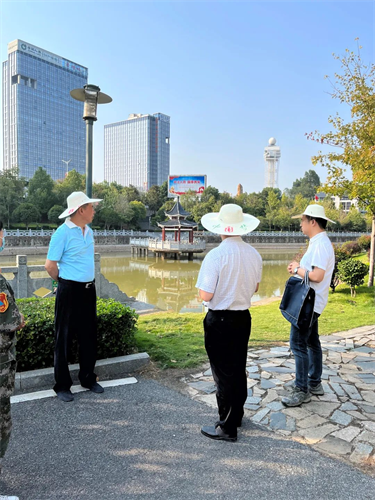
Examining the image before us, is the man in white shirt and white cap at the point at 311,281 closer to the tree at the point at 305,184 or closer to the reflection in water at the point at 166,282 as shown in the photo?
the reflection in water at the point at 166,282

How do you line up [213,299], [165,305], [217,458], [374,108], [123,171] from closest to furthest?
[217,458]
[213,299]
[374,108]
[165,305]
[123,171]

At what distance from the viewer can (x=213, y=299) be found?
2318mm

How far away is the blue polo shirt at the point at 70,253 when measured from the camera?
2.87 m

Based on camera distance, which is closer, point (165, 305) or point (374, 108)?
point (374, 108)

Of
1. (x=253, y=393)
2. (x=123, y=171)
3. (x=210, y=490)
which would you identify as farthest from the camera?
(x=123, y=171)

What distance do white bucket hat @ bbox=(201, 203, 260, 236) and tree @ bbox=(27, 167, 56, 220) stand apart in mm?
36778

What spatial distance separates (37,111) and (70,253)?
335 ft

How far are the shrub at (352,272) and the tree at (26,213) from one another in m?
32.0

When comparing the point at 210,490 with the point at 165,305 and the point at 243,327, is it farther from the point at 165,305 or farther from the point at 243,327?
the point at 165,305

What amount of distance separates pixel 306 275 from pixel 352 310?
184 inches

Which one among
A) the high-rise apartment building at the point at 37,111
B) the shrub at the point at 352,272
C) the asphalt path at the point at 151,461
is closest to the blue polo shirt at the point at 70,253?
the asphalt path at the point at 151,461

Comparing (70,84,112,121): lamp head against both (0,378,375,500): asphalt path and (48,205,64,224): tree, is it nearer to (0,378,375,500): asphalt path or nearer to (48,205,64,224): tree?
(0,378,375,500): asphalt path

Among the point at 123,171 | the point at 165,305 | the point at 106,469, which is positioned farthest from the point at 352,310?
the point at 123,171

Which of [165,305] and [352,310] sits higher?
[352,310]
